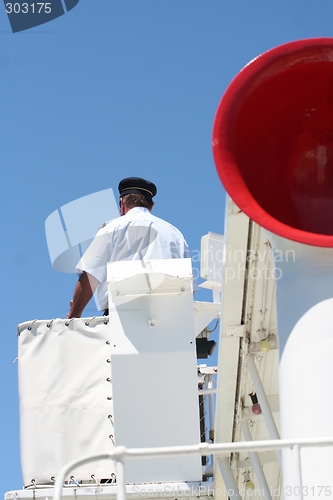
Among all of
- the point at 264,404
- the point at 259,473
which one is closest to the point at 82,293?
the point at 264,404

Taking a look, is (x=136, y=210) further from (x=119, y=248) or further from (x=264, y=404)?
(x=264, y=404)

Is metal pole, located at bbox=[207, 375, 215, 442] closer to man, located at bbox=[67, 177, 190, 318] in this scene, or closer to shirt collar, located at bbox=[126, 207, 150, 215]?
man, located at bbox=[67, 177, 190, 318]

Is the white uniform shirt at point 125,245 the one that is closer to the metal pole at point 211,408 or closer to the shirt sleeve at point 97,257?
the shirt sleeve at point 97,257

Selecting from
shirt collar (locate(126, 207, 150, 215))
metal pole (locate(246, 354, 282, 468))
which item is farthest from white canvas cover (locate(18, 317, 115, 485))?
metal pole (locate(246, 354, 282, 468))

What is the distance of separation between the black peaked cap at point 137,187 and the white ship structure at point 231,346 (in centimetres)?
82

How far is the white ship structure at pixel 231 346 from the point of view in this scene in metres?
4.46

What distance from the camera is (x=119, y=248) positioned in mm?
7285

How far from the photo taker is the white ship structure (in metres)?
4.46

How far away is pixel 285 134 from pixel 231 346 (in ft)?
6.35

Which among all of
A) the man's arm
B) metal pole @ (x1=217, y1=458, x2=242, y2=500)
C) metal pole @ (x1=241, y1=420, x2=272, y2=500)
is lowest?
metal pole @ (x1=217, y1=458, x2=242, y2=500)

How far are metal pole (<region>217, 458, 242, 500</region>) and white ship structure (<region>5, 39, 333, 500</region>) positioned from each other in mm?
16

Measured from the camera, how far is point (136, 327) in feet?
21.2

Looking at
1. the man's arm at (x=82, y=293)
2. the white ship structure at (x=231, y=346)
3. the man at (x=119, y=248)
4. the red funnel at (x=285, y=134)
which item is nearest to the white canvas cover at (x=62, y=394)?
the white ship structure at (x=231, y=346)

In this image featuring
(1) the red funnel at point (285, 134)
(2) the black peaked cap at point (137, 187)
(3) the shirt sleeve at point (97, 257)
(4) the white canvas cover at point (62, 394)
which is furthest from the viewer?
(2) the black peaked cap at point (137, 187)
